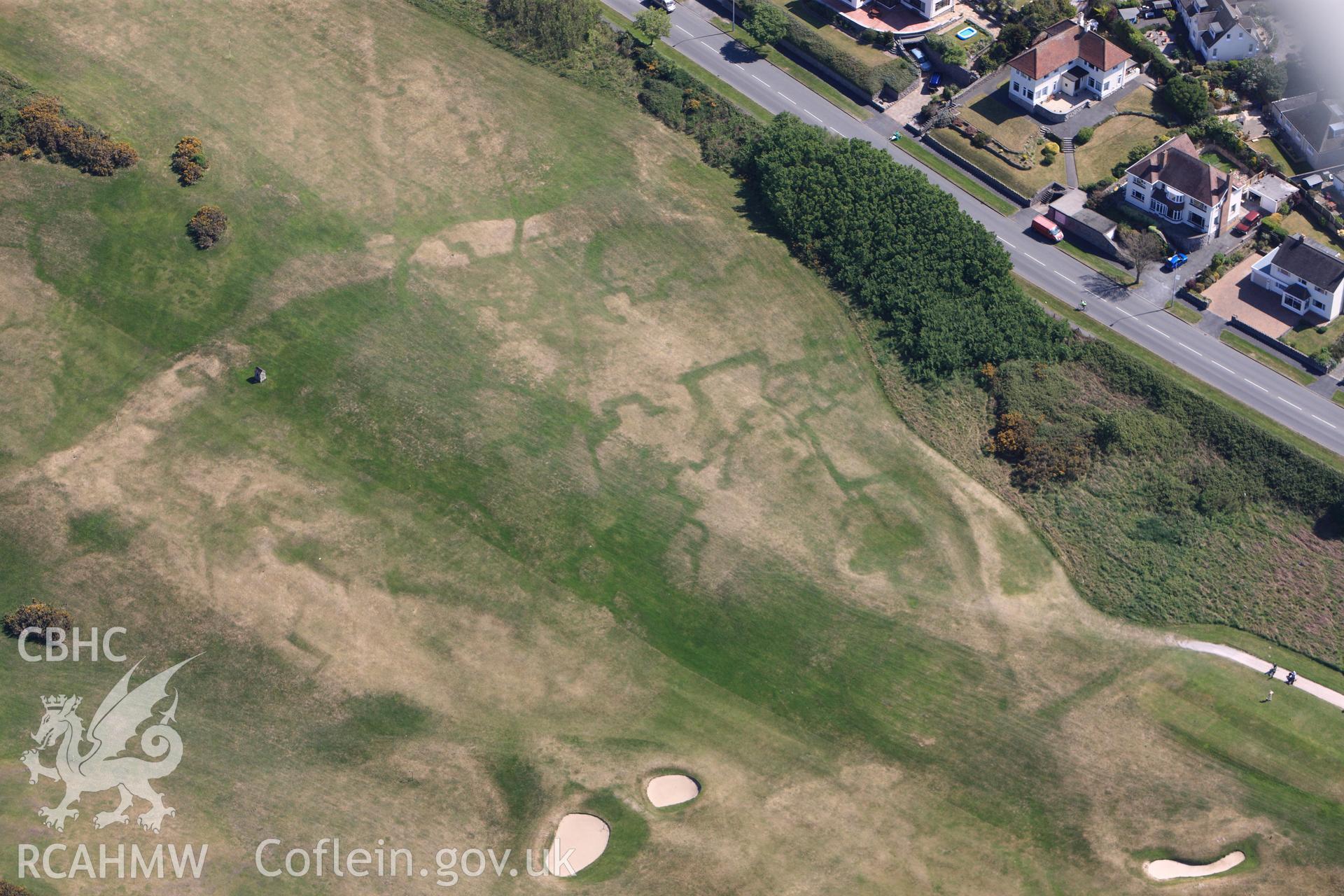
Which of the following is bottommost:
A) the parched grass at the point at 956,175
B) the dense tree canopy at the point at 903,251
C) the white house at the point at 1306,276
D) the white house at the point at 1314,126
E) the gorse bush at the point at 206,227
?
the gorse bush at the point at 206,227

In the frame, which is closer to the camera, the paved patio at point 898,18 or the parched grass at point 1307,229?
the parched grass at point 1307,229

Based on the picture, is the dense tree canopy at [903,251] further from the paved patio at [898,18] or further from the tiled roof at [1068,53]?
the paved patio at [898,18]

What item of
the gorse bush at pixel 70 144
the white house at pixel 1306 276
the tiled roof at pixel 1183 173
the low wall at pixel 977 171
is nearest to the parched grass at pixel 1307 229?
the white house at pixel 1306 276

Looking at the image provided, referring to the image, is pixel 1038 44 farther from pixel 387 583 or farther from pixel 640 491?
pixel 387 583

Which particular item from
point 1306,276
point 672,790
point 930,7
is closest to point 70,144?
point 672,790

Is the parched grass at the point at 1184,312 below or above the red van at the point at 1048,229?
below

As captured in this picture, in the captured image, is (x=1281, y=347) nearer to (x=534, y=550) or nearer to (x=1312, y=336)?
(x=1312, y=336)

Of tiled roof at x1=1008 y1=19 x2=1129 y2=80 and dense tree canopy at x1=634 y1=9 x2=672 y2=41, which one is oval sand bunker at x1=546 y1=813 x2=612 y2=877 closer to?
dense tree canopy at x1=634 y1=9 x2=672 y2=41
